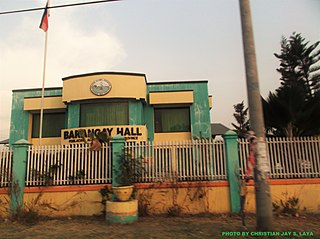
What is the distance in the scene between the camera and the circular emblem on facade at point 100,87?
1318 cm

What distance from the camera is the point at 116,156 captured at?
699 centimetres

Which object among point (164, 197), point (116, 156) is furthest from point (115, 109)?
point (164, 197)

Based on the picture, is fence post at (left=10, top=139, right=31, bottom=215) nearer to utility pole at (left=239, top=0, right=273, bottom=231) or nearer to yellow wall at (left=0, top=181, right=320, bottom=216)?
yellow wall at (left=0, top=181, right=320, bottom=216)

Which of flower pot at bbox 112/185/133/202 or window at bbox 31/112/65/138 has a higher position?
window at bbox 31/112/65/138

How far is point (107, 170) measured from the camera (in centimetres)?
705

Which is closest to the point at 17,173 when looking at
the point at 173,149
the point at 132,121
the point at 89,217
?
the point at 89,217

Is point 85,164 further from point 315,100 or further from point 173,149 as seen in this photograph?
point 315,100

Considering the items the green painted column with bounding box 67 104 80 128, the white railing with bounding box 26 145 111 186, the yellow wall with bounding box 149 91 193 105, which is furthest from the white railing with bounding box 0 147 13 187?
the yellow wall with bounding box 149 91 193 105

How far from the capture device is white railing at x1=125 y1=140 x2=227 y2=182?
273 inches

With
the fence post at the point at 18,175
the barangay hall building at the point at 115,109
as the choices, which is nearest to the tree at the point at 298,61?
the barangay hall building at the point at 115,109

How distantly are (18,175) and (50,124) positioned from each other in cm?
943

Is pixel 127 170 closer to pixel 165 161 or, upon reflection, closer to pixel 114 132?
pixel 165 161

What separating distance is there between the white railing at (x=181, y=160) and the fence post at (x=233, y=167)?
18cm

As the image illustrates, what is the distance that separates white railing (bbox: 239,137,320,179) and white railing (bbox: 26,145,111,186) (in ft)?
13.8
